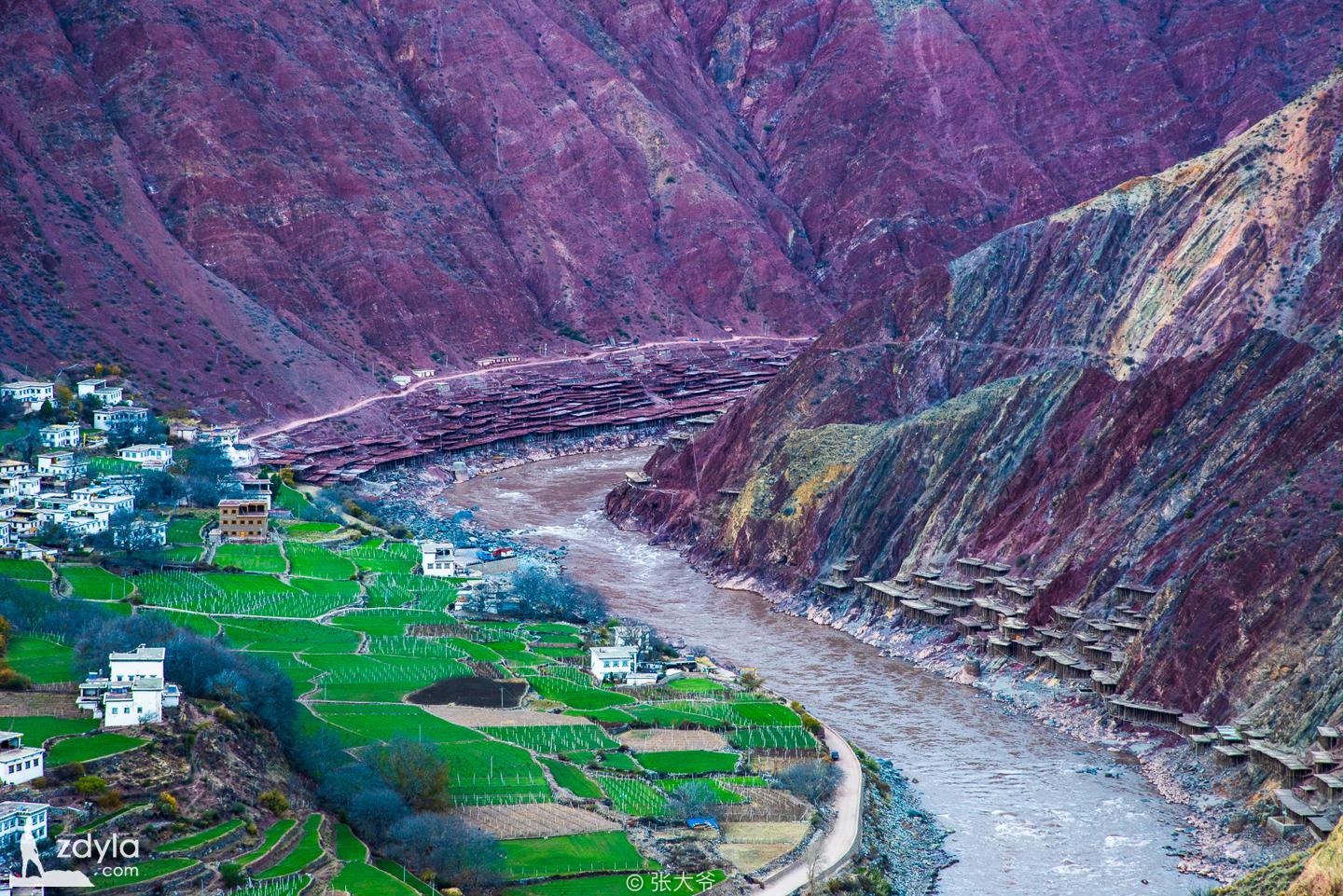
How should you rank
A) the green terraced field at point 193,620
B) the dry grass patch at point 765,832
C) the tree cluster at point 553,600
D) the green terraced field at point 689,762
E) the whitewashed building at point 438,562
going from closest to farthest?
the dry grass patch at point 765,832 < the green terraced field at point 689,762 < the green terraced field at point 193,620 < the tree cluster at point 553,600 < the whitewashed building at point 438,562

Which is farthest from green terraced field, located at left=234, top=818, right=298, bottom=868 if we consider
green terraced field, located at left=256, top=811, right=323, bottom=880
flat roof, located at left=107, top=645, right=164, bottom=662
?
flat roof, located at left=107, top=645, right=164, bottom=662

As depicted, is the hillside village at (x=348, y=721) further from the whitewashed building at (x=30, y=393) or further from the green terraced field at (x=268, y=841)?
the whitewashed building at (x=30, y=393)

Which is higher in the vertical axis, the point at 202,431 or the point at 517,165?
the point at 517,165

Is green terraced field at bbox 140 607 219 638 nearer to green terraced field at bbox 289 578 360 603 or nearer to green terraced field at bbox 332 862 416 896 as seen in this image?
green terraced field at bbox 289 578 360 603

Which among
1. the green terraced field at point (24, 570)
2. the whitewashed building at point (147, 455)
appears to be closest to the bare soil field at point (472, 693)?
the green terraced field at point (24, 570)

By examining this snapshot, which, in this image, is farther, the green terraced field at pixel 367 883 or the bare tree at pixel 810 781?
the bare tree at pixel 810 781

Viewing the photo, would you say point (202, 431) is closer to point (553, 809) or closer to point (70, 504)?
point (70, 504)

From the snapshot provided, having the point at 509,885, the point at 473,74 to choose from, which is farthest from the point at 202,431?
the point at 473,74
